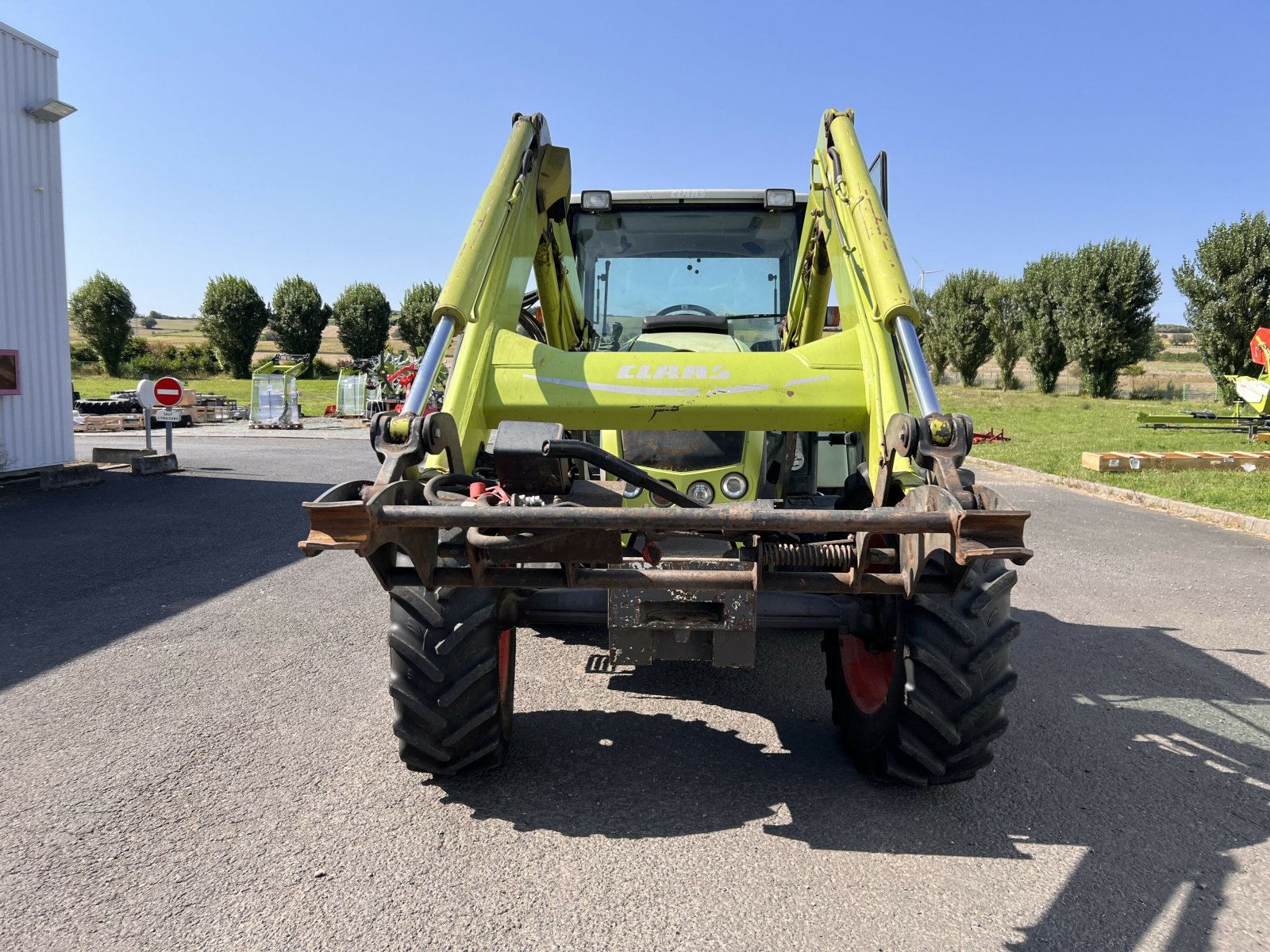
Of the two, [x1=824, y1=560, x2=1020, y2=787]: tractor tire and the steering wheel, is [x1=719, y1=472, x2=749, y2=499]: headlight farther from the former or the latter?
the steering wheel

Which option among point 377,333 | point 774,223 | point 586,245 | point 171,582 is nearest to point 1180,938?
point 774,223

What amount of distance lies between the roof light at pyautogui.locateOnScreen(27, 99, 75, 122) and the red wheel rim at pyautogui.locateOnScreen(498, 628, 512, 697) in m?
11.7

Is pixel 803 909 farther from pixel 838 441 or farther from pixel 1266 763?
pixel 838 441

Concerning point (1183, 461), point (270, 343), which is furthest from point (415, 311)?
point (1183, 461)

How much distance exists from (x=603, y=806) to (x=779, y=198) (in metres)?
3.64

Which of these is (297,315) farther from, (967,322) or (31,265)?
(31,265)

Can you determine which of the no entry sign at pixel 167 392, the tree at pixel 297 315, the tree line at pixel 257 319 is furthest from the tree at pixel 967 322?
the no entry sign at pixel 167 392

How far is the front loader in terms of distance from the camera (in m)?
2.68

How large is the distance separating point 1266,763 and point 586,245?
4.40m

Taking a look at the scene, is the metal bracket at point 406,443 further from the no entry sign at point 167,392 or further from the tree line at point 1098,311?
the tree line at point 1098,311

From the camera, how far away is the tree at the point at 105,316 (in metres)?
57.8

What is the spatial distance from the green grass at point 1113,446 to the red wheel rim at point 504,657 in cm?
862

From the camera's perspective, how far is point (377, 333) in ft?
219

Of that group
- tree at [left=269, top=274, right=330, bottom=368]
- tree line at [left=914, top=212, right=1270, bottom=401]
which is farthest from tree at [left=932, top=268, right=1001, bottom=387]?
tree at [left=269, top=274, right=330, bottom=368]
